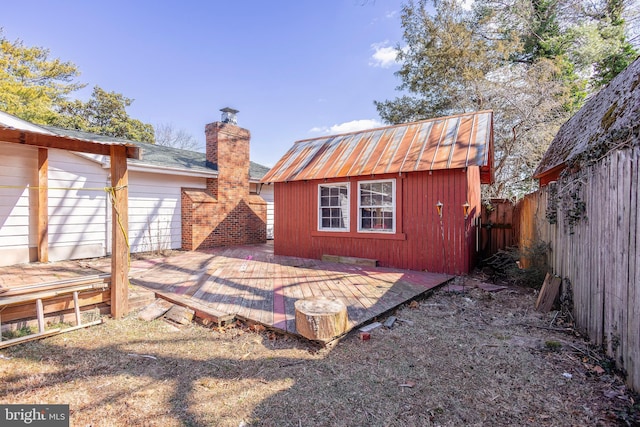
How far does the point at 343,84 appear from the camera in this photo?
15.3m

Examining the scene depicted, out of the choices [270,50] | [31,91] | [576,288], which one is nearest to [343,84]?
[270,50]

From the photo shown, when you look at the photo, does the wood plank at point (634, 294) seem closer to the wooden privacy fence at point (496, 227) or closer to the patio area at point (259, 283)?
the patio area at point (259, 283)

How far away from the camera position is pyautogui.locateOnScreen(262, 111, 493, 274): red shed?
21.2ft

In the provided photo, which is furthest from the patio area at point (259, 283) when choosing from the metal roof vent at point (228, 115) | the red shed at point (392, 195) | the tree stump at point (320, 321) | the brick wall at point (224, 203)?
the metal roof vent at point (228, 115)

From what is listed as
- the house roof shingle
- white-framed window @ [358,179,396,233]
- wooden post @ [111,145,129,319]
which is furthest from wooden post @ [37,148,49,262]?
white-framed window @ [358,179,396,233]

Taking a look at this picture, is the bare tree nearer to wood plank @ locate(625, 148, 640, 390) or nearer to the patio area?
the patio area

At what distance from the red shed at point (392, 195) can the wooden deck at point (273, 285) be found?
619 mm

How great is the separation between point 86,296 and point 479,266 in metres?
8.10

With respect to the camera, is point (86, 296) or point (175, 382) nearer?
point (175, 382)

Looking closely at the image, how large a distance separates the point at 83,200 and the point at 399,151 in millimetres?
8116

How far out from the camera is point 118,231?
4.07 meters

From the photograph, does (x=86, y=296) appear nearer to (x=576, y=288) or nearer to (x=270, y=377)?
(x=270, y=377)

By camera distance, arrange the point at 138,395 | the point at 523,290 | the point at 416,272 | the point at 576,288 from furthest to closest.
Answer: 1. the point at 416,272
2. the point at 523,290
3. the point at 576,288
4. the point at 138,395

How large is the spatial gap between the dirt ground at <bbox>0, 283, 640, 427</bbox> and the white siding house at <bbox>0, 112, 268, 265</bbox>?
3121 mm
